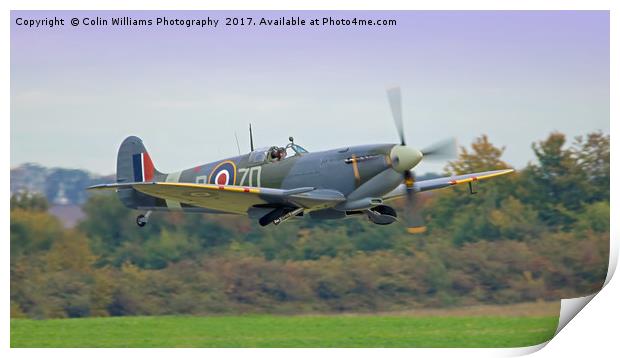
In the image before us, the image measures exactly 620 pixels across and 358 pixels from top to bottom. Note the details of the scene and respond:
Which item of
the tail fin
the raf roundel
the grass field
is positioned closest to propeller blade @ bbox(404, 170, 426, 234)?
the grass field

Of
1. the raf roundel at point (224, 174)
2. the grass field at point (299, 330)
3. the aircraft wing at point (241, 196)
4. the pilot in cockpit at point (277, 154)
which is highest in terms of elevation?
the pilot in cockpit at point (277, 154)

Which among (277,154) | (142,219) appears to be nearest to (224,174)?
(277,154)

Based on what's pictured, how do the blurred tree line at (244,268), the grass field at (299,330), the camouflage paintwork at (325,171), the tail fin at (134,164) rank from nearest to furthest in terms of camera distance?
1. the camouflage paintwork at (325,171)
2. the grass field at (299,330)
3. the tail fin at (134,164)
4. the blurred tree line at (244,268)

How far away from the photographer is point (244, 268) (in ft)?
59.5

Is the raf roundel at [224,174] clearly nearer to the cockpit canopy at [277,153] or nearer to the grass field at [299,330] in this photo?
the cockpit canopy at [277,153]

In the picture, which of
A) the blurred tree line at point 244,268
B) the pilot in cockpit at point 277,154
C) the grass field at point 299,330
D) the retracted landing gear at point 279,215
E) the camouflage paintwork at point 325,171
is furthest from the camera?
the blurred tree line at point 244,268

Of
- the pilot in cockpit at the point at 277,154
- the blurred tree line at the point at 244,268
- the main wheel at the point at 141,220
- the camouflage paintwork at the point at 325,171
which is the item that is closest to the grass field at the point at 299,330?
the blurred tree line at the point at 244,268

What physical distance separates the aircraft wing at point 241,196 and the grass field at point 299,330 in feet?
7.34

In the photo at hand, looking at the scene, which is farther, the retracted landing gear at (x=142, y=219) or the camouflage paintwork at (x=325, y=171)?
the retracted landing gear at (x=142, y=219)

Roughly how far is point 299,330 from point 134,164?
347 cm

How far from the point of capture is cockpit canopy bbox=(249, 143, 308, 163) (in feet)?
51.8

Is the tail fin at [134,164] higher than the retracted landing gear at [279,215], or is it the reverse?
the tail fin at [134,164]

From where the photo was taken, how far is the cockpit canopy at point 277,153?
15.8 meters
